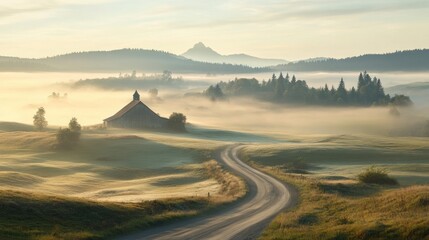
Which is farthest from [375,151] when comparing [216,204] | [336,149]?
[216,204]

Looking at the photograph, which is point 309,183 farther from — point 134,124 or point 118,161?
point 134,124

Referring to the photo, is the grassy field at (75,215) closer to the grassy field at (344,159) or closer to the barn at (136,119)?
the grassy field at (344,159)

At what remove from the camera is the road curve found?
3726 cm

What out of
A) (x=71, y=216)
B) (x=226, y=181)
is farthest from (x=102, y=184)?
(x=71, y=216)

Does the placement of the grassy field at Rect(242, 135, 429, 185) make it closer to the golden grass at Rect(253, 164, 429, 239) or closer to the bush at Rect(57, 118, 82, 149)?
the golden grass at Rect(253, 164, 429, 239)

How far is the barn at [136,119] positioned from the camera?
167 meters

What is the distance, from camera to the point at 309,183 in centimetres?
6306

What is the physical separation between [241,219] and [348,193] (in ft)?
56.5

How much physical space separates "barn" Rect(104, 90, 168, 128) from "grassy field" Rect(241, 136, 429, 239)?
61.4 meters

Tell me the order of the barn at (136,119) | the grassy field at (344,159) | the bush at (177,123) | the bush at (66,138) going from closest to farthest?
the grassy field at (344,159) → the bush at (66,138) → the barn at (136,119) → the bush at (177,123)

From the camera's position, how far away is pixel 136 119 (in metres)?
168

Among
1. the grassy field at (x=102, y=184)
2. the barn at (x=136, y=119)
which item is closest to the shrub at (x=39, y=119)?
the grassy field at (x=102, y=184)

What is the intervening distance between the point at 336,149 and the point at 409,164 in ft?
66.3

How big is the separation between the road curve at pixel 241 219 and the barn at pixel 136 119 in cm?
10219
